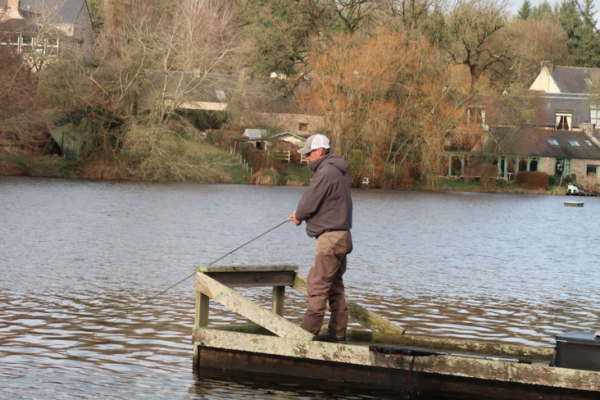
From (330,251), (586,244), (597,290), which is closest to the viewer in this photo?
(330,251)

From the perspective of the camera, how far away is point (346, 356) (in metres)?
8.81

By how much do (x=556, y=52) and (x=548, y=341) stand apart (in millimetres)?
98892

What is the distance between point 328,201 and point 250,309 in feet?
4.83

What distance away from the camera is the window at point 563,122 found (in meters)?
86.8

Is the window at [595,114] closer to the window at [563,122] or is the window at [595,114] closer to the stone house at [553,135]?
the stone house at [553,135]

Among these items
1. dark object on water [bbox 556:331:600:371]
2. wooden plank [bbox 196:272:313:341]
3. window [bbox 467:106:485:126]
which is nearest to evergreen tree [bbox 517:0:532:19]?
window [bbox 467:106:485:126]

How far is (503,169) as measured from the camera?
262 feet

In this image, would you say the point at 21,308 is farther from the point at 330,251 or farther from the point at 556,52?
the point at 556,52

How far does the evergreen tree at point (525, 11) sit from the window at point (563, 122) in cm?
3745

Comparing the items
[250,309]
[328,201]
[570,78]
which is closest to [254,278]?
[250,309]

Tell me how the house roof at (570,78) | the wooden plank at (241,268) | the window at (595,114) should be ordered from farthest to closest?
the house roof at (570,78)
the window at (595,114)
the wooden plank at (241,268)

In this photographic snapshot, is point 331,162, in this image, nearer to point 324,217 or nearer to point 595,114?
point 324,217

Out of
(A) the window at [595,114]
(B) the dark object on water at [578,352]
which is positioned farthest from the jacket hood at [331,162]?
(A) the window at [595,114]

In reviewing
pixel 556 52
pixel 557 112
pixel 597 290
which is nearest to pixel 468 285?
pixel 597 290
